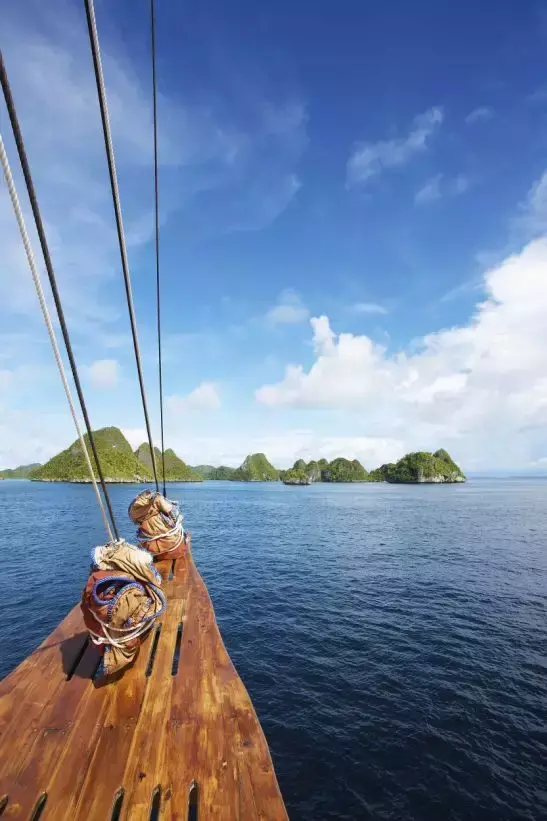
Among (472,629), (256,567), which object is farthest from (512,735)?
(256,567)

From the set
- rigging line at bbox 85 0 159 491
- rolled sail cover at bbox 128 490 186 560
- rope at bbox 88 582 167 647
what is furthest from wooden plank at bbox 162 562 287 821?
rolled sail cover at bbox 128 490 186 560

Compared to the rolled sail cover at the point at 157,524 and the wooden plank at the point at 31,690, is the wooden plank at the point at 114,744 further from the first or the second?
the rolled sail cover at the point at 157,524

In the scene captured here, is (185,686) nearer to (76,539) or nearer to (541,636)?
(541,636)

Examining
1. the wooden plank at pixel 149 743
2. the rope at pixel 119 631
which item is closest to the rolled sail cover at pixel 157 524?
the wooden plank at pixel 149 743

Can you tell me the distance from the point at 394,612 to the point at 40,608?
18.8m

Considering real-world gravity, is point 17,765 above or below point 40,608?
above

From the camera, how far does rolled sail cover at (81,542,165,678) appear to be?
22.8 ft

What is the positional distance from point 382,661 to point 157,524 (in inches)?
392

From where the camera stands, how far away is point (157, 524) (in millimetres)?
14211

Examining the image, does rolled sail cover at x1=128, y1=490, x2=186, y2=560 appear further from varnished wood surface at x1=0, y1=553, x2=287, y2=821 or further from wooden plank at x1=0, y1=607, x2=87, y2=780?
varnished wood surface at x1=0, y1=553, x2=287, y2=821

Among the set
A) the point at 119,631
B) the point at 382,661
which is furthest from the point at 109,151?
the point at 382,661

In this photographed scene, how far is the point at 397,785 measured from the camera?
901 centimetres

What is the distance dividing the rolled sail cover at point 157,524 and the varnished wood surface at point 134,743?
590cm

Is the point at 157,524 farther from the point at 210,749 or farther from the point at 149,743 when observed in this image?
the point at 210,749
